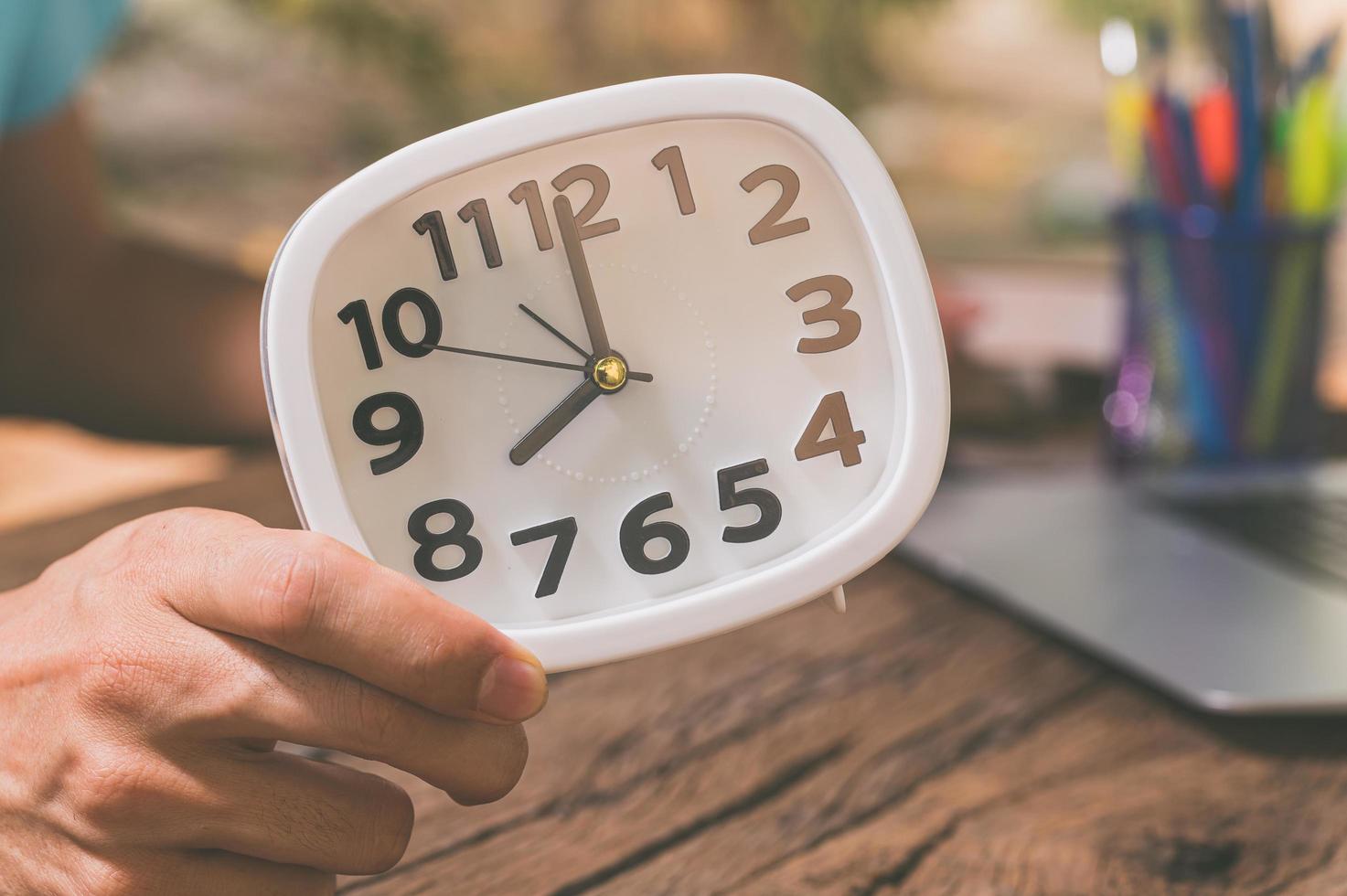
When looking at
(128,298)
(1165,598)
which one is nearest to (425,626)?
(1165,598)

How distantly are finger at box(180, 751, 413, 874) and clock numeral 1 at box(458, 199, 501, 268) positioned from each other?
0.59ft

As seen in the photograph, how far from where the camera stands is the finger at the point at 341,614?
30cm

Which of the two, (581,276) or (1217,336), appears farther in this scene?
(1217,336)

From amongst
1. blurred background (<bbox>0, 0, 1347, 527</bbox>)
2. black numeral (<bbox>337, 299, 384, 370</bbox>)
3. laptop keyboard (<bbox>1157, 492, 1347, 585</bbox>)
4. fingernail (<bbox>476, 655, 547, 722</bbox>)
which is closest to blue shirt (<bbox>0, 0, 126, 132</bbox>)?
blurred background (<bbox>0, 0, 1347, 527</bbox>)

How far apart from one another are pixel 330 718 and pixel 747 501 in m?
0.16

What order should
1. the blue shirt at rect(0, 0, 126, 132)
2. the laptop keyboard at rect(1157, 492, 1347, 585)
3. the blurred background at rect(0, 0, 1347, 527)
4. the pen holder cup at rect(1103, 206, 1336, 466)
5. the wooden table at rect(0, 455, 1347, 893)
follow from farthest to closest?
the blurred background at rect(0, 0, 1347, 527)
the blue shirt at rect(0, 0, 126, 132)
the pen holder cup at rect(1103, 206, 1336, 466)
the laptop keyboard at rect(1157, 492, 1347, 585)
the wooden table at rect(0, 455, 1347, 893)

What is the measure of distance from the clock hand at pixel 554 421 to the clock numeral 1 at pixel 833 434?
0.08 meters

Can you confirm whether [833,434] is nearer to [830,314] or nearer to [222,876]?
[830,314]

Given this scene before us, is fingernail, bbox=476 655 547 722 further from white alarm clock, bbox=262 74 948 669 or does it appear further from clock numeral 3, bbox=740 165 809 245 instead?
clock numeral 3, bbox=740 165 809 245

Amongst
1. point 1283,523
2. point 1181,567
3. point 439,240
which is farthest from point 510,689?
point 1283,523

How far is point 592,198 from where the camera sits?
1.20 ft

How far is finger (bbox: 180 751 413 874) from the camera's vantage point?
322mm

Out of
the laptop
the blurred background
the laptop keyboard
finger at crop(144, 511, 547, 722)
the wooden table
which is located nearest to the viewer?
finger at crop(144, 511, 547, 722)

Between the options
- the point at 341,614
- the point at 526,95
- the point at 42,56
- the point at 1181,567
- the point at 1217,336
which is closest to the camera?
the point at 341,614
